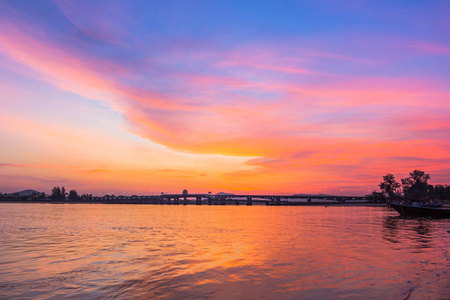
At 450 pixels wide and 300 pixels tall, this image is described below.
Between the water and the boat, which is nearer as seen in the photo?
the water

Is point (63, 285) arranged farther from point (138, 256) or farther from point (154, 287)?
point (138, 256)

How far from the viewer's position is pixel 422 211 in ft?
379

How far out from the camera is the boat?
10650cm

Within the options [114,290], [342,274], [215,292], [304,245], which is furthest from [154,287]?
[304,245]

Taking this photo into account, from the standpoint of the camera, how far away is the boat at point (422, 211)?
349 ft

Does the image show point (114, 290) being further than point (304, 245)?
No

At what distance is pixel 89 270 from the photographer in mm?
23984

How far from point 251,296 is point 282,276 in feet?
18.3

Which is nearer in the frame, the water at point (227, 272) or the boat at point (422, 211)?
the water at point (227, 272)

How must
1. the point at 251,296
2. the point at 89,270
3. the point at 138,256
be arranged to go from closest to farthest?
the point at 251,296
the point at 89,270
the point at 138,256

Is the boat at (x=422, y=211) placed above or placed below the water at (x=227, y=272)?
below

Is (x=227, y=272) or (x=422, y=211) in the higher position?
(x=227, y=272)

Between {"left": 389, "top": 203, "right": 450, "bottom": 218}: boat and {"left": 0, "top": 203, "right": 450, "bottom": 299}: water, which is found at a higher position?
{"left": 0, "top": 203, "right": 450, "bottom": 299}: water

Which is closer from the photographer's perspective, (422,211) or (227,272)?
(227,272)
